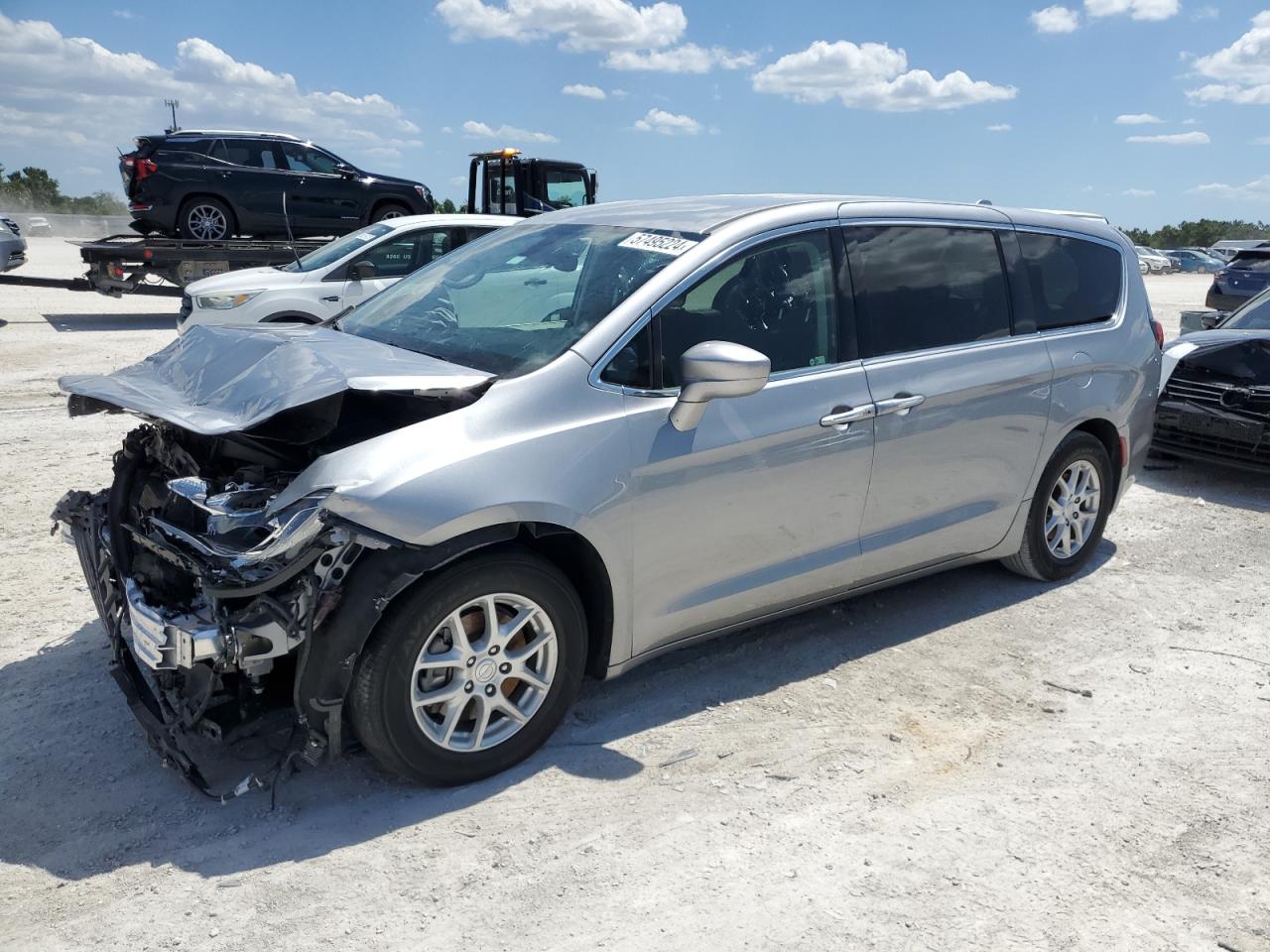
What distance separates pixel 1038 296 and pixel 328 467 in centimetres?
352

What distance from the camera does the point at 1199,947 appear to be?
9.32 ft

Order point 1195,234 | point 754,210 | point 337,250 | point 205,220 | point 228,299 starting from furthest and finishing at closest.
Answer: point 1195,234 → point 205,220 → point 337,250 → point 228,299 → point 754,210

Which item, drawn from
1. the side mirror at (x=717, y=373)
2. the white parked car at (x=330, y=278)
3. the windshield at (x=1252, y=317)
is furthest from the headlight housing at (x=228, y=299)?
the windshield at (x=1252, y=317)

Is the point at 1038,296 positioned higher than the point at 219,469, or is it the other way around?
the point at 1038,296

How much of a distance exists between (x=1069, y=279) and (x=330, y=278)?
7.51m

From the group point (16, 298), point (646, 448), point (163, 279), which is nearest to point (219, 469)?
point (646, 448)

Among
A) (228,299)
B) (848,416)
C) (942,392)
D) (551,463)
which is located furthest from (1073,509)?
(228,299)

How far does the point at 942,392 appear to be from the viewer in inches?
177

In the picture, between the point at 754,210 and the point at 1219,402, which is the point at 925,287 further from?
the point at 1219,402

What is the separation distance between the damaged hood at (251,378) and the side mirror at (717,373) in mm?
671

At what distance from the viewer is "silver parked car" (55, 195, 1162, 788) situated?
10.5 ft

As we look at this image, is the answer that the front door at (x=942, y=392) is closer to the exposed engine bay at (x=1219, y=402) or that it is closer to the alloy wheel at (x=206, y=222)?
the exposed engine bay at (x=1219, y=402)

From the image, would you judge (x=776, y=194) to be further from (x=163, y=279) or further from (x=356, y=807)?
(x=163, y=279)

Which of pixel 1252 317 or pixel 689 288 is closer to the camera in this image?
pixel 689 288
